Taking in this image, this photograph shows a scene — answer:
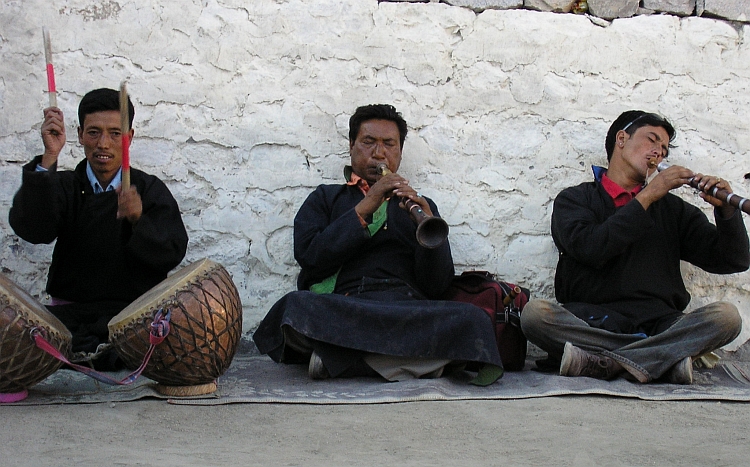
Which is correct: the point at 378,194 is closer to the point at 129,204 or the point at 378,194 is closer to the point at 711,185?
the point at 129,204

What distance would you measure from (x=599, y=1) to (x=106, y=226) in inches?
99.2

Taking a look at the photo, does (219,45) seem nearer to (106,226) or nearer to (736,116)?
(106,226)

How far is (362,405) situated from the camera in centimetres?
322

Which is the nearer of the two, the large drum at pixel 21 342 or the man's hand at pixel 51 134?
the large drum at pixel 21 342

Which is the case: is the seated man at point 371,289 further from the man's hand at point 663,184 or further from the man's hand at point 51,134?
the man's hand at point 51,134

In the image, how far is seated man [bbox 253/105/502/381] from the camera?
141 inches

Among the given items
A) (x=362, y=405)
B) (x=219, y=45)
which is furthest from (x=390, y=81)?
(x=362, y=405)

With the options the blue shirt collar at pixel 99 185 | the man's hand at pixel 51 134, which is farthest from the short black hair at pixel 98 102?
the man's hand at pixel 51 134

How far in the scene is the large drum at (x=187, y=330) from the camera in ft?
10.1

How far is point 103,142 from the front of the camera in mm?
3838

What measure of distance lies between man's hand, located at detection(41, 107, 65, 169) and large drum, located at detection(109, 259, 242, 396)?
28.8 inches

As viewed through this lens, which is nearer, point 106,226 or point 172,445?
point 172,445

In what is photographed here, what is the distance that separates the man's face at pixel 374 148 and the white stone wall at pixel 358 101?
0.25 metres

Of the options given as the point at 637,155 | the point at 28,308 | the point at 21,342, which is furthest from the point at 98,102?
the point at 637,155
